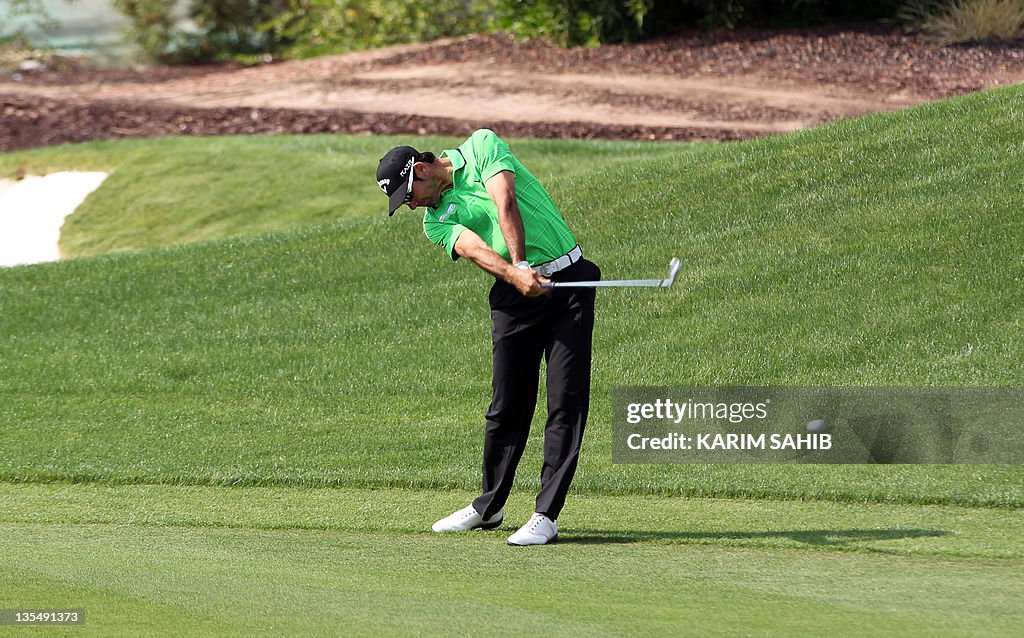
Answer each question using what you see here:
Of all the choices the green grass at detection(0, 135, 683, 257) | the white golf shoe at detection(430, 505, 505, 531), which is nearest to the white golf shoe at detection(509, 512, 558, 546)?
the white golf shoe at detection(430, 505, 505, 531)

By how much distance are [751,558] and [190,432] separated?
4828 mm

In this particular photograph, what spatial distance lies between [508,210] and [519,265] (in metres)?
0.25

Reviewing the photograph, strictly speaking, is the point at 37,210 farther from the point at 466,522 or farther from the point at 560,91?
the point at 466,522

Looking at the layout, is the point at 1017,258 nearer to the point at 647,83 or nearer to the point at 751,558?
the point at 751,558

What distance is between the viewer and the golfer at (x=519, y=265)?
233 inches

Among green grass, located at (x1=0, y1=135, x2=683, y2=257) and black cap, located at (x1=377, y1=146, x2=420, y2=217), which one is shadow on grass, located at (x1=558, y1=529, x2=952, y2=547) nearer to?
black cap, located at (x1=377, y1=146, x2=420, y2=217)

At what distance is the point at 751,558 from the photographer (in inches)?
226

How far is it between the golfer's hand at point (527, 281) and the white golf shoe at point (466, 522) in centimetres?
132

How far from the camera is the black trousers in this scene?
241 inches

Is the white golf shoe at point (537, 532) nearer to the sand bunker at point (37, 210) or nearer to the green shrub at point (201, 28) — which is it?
the sand bunker at point (37, 210)

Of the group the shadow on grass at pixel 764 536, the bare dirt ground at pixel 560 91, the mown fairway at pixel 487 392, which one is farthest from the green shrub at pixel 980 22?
the shadow on grass at pixel 764 536

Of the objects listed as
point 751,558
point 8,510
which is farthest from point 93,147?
point 751,558

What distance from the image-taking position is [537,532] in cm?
621

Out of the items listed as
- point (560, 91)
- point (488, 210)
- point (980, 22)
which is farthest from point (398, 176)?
point (980, 22)
